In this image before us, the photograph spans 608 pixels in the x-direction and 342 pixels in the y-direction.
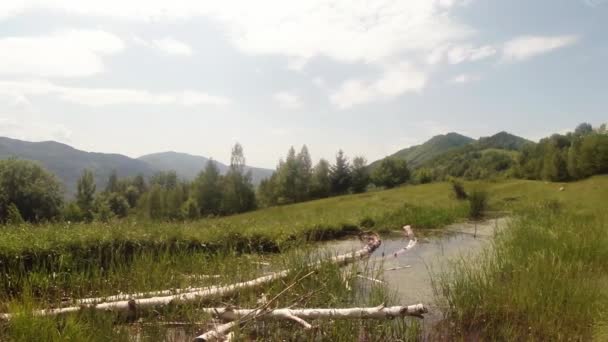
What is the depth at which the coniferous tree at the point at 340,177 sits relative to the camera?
84.6 meters

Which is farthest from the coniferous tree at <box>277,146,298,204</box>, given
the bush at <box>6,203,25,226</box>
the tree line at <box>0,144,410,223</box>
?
the bush at <box>6,203,25,226</box>

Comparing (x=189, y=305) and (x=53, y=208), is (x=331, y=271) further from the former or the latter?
(x=53, y=208)

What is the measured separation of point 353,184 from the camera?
3337 inches

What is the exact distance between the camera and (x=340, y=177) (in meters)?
84.9

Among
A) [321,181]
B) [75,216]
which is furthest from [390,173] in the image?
[75,216]

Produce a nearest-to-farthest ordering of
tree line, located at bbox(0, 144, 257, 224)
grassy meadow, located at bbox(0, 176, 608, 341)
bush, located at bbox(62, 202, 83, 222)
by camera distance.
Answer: grassy meadow, located at bbox(0, 176, 608, 341)
bush, located at bbox(62, 202, 83, 222)
tree line, located at bbox(0, 144, 257, 224)

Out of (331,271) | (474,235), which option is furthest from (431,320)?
(474,235)

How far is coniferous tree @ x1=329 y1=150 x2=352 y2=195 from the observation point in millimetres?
84562

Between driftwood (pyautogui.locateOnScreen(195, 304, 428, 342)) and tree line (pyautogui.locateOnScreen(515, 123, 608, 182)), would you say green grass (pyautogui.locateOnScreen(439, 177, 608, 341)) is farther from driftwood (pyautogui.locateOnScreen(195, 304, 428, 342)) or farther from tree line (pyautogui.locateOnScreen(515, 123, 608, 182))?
tree line (pyautogui.locateOnScreen(515, 123, 608, 182))

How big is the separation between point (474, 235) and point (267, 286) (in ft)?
41.0

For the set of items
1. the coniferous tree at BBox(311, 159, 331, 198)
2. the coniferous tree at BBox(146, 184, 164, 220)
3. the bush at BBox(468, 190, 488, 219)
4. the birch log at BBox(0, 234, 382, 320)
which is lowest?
the coniferous tree at BBox(146, 184, 164, 220)

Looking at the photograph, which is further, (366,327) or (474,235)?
(474,235)

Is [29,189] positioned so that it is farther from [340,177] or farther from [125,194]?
[125,194]

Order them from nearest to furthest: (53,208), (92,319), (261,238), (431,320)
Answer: (92,319) < (431,320) < (261,238) < (53,208)
